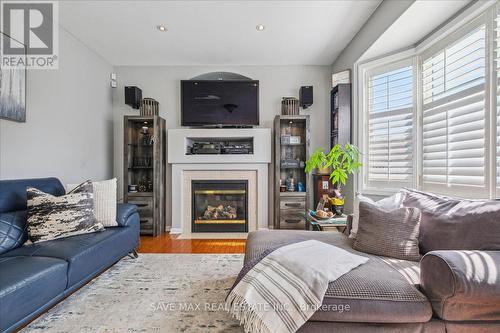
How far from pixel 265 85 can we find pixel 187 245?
272cm

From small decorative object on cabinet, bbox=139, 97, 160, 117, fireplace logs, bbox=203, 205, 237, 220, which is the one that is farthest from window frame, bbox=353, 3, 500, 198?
small decorative object on cabinet, bbox=139, 97, 160, 117

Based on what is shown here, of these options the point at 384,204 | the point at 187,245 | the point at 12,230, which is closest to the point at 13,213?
the point at 12,230

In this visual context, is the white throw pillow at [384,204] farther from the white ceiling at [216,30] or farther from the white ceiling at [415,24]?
the white ceiling at [216,30]

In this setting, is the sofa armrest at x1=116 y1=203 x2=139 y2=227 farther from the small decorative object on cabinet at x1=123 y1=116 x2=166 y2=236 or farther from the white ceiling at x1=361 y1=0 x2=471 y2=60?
the white ceiling at x1=361 y1=0 x2=471 y2=60

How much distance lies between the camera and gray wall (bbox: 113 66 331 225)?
3.92m

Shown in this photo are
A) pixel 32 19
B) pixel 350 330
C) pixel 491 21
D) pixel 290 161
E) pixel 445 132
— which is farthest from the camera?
pixel 290 161

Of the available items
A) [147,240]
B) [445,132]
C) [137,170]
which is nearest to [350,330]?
[445,132]

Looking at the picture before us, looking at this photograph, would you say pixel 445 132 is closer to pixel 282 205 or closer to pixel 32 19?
pixel 282 205

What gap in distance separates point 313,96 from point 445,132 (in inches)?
80.4

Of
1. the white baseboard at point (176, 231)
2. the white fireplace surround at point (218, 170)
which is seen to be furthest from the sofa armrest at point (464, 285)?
the white baseboard at point (176, 231)

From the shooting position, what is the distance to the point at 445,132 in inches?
86.0

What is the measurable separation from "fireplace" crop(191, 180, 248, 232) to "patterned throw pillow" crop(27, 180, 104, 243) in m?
1.70

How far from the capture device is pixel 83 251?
1.79 meters

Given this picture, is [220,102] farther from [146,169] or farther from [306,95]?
[146,169]
